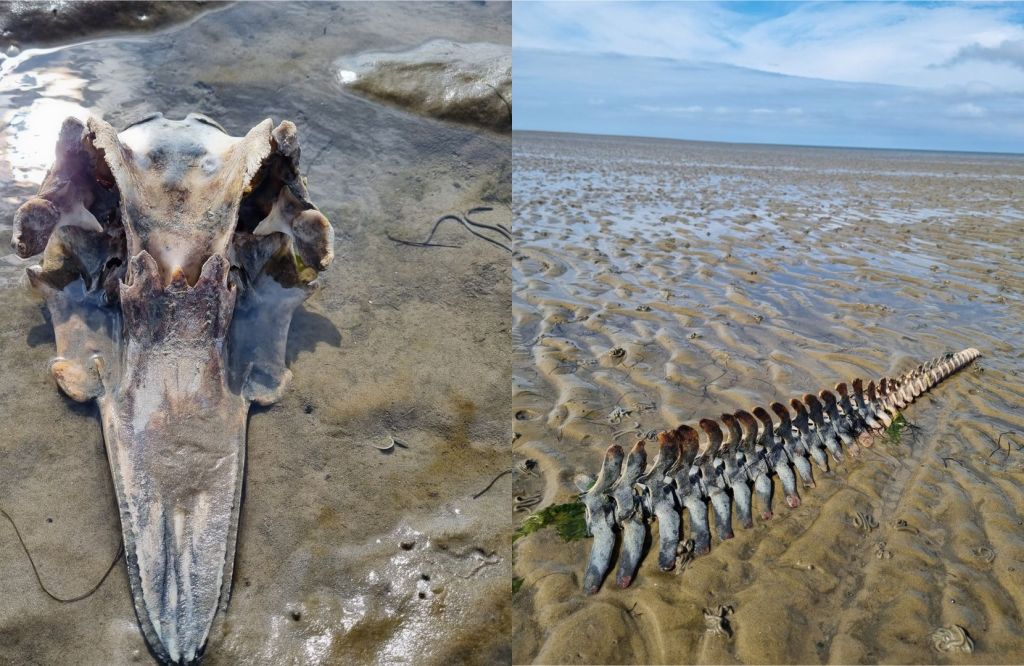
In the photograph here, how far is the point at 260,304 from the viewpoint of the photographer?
384 centimetres

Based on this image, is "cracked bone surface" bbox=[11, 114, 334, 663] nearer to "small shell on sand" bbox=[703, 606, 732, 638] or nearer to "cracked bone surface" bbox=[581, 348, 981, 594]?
"cracked bone surface" bbox=[581, 348, 981, 594]

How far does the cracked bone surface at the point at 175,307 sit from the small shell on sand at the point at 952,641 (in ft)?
9.83

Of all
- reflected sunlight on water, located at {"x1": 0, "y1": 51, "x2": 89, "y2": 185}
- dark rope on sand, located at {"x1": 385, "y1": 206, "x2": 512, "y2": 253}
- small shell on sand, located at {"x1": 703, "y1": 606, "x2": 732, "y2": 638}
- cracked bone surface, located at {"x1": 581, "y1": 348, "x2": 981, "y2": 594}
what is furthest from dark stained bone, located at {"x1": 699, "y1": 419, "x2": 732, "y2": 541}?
reflected sunlight on water, located at {"x1": 0, "y1": 51, "x2": 89, "y2": 185}

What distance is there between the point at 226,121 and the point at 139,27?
190 centimetres

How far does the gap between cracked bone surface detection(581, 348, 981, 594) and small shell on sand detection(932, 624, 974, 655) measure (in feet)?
2.98

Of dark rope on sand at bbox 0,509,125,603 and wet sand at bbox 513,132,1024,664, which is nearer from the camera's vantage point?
dark rope on sand at bbox 0,509,125,603

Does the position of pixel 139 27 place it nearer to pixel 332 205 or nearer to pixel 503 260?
pixel 332 205

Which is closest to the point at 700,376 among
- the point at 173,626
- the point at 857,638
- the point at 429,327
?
the point at 429,327

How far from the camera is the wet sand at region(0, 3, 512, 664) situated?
2.82 meters

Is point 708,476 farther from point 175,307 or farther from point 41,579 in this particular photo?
point 41,579

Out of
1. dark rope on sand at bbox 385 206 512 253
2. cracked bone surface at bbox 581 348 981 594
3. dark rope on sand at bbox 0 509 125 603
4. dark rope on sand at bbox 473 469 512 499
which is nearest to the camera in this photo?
dark rope on sand at bbox 0 509 125 603

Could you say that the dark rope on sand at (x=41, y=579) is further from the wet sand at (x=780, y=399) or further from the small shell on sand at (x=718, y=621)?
the small shell on sand at (x=718, y=621)

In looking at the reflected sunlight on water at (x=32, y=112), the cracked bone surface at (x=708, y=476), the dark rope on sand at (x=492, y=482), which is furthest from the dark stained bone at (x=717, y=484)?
the reflected sunlight on water at (x=32, y=112)

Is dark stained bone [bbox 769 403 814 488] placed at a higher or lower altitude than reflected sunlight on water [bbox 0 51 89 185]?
lower
